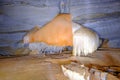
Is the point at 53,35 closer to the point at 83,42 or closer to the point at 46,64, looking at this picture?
the point at 83,42

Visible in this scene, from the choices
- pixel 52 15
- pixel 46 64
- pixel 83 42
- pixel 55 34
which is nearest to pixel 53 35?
pixel 55 34

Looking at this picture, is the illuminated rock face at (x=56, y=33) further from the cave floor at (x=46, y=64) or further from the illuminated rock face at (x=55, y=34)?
the cave floor at (x=46, y=64)

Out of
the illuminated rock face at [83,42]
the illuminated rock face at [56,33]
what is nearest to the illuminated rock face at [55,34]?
the illuminated rock face at [56,33]

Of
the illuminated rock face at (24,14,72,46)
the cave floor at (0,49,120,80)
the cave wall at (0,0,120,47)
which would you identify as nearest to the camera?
the cave floor at (0,49,120,80)

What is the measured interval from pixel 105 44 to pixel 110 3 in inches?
24.8

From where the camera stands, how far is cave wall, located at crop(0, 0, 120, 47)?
294 centimetres

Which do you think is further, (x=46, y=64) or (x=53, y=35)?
(x=53, y=35)

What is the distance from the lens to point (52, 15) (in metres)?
3.04

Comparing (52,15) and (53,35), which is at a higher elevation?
(52,15)

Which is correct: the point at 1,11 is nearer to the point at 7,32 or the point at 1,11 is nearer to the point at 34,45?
the point at 7,32

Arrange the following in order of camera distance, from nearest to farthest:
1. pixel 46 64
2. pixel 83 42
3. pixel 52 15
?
pixel 46 64, pixel 83 42, pixel 52 15

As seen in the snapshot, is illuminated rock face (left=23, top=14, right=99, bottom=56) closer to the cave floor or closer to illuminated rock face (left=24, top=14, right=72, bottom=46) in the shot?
illuminated rock face (left=24, top=14, right=72, bottom=46)

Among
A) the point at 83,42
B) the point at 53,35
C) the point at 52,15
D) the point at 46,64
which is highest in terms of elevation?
the point at 52,15

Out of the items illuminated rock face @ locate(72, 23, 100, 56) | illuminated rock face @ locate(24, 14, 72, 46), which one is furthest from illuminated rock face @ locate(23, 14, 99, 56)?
illuminated rock face @ locate(72, 23, 100, 56)
